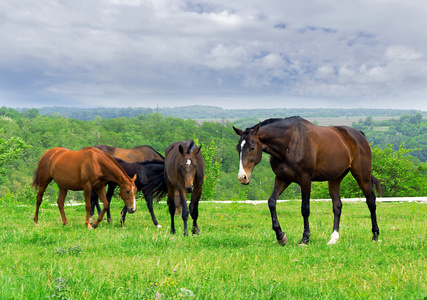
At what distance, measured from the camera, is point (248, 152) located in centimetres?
801

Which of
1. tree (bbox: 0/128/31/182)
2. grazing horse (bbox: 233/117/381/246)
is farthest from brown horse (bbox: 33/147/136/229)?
tree (bbox: 0/128/31/182)

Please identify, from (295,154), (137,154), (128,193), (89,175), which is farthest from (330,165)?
(137,154)

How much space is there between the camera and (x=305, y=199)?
28.6 feet

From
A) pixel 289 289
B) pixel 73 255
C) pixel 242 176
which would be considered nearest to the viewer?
pixel 289 289

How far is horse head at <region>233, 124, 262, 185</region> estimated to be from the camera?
25.8ft

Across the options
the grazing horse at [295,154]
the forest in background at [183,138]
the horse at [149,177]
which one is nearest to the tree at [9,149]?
the forest in background at [183,138]

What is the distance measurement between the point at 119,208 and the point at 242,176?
12.1 meters

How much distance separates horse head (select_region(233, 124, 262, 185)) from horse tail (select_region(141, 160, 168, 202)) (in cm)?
629

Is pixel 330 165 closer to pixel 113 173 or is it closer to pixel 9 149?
pixel 113 173

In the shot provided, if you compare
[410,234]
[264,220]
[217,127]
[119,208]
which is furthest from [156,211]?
[217,127]

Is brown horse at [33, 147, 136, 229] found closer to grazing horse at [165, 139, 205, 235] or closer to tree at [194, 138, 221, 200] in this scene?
grazing horse at [165, 139, 205, 235]

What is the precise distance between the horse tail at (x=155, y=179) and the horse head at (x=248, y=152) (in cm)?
629

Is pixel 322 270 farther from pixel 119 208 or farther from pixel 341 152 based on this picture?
pixel 119 208

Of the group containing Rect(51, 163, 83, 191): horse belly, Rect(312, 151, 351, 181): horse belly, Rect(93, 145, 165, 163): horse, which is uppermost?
Rect(312, 151, 351, 181): horse belly
